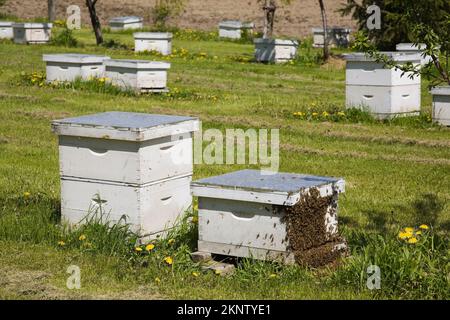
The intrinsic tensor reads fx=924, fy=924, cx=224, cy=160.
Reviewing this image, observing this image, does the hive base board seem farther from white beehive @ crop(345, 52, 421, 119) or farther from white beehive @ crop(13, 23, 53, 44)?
white beehive @ crop(13, 23, 53, 44)

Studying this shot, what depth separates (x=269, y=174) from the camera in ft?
25.1

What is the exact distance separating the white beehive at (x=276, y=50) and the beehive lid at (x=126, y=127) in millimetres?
16176

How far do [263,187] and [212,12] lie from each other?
38.7 meters

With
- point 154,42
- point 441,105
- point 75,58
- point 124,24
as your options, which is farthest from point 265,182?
point 124,24

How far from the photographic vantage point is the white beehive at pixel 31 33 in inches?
1083

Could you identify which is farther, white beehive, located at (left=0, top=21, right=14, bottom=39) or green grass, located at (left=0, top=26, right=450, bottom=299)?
white beehive, located at (left=0, top=21, right=14, bottom=39)

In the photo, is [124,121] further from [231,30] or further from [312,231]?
[231,30]

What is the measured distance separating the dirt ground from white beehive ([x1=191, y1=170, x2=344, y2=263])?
30.9 m

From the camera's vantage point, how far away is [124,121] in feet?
26.2

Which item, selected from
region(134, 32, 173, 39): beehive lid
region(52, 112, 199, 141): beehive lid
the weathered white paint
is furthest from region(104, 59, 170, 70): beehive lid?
the weathered white paint

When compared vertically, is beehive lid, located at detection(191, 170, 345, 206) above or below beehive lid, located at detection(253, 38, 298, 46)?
below

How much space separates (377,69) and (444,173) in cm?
401

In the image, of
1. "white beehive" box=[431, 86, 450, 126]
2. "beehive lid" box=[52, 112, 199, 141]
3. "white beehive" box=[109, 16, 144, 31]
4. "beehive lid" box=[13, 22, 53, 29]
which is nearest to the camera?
"beehive lid" box=[52, 112, 199, 141]

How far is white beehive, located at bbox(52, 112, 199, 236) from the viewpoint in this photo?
762 cm
